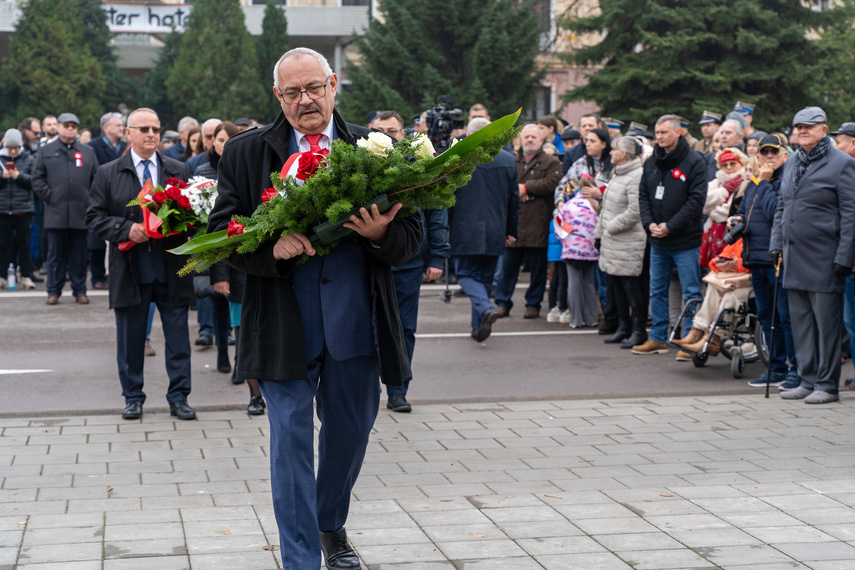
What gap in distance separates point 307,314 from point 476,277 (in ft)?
23.3

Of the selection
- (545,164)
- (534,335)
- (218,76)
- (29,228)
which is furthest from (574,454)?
(218,76)

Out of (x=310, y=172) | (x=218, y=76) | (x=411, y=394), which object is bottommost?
(x=411, y=394)

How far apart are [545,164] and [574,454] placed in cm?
731

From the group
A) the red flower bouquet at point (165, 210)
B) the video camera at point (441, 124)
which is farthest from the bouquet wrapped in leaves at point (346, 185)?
the video camera at point (441, 124)

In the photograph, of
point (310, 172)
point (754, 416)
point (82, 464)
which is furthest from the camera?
point (754, 416)

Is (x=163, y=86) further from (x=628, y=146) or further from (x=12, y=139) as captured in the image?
(x=628, y=146)

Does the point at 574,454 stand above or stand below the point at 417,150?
below

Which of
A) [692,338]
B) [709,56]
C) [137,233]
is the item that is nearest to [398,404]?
[137,233]

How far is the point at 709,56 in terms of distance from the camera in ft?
82.3

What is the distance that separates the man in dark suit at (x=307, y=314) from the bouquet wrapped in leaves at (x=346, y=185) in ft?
0.23

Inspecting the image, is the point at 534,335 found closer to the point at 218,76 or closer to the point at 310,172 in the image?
the point at 310,172

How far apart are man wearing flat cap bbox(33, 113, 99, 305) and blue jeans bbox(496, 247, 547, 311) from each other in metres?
5.45

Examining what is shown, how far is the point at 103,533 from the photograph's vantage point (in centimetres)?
518

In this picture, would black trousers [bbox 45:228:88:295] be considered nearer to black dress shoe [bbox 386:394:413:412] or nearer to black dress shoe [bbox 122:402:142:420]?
black dress shoe [bbox 122:402:142:420]
